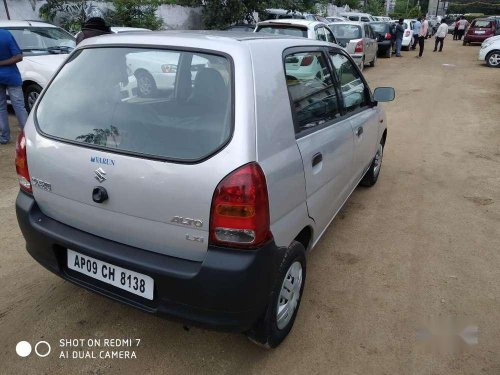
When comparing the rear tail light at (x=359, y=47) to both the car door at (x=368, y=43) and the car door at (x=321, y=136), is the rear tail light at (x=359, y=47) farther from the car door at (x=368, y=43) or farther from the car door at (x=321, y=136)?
the car door at (x=321, y=136)

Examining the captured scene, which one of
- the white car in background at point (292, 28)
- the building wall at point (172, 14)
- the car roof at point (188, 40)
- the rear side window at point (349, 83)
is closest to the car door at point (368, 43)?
the white car in background at point (292, 28)

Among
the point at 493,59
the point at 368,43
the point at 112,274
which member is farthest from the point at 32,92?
the point at 493,59

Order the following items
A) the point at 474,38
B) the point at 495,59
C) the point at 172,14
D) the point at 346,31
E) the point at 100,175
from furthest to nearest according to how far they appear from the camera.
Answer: the point at 474,38 < the point at 172,14 < the point at 495,59 < the point at 346,31 < the point at 100,175

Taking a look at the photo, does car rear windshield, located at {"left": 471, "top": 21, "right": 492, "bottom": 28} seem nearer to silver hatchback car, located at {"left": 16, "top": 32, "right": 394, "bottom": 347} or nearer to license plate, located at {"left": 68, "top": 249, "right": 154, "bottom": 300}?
silver hatchback car, located at {"left": 16, "top": 32, "right": 394, "bottom": 347}

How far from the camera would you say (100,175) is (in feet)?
6.74

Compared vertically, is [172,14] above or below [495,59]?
above

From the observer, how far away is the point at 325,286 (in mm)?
3039

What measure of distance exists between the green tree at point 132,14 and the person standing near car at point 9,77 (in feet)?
29.4

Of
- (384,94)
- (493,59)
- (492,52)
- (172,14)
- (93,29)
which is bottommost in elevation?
(493,59)

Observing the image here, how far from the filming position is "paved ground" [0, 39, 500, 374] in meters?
2.35

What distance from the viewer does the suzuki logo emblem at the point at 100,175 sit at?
2.04 m

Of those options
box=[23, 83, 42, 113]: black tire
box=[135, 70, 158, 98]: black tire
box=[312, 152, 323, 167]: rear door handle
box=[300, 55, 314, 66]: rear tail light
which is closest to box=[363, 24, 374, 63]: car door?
box=[23, 83, 42, 113]: black tire

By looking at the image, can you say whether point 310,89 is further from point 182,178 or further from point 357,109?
point 182,178

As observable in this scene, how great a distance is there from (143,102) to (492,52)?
56.1ft
